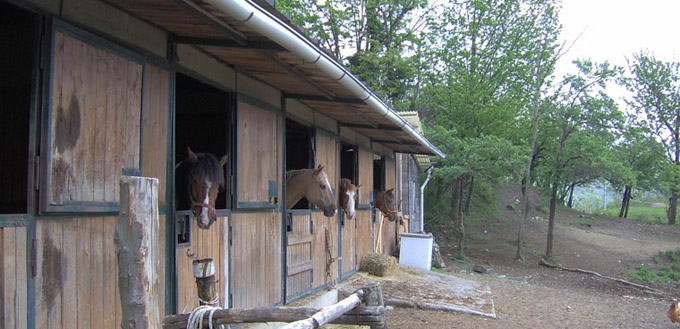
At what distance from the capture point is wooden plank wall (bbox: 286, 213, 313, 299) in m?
6.23

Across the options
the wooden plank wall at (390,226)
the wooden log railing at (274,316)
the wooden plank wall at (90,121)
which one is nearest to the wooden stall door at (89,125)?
the wooden plank wall at (90,121)

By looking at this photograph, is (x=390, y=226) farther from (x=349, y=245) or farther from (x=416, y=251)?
(x=349, y=245)

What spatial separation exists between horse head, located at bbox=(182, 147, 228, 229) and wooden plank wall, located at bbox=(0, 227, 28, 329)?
135cm

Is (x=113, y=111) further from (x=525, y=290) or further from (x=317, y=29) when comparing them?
(x=317, y=29)

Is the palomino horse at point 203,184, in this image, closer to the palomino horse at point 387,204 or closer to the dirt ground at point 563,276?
the dirt ground at point 563,276

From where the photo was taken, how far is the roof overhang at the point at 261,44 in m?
3.08

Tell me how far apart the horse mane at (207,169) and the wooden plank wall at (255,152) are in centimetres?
74

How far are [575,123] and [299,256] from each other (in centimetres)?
1488

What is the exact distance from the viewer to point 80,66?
297cm

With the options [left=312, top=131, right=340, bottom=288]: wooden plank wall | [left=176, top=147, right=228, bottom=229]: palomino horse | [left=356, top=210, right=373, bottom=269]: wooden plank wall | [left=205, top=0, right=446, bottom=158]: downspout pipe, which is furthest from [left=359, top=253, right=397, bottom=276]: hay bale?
[left=176, top=147, right=228, bottom=229]: palomino horse

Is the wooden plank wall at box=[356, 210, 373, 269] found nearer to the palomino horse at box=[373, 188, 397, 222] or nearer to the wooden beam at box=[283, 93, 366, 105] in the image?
the palomino horse at box=[373, 188, 397, 222]

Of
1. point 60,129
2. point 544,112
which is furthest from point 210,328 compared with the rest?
point 544,112

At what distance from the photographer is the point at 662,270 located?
15430mm

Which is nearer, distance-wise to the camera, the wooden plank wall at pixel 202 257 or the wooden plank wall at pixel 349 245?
the wooden plank wall at pixel 202 257
